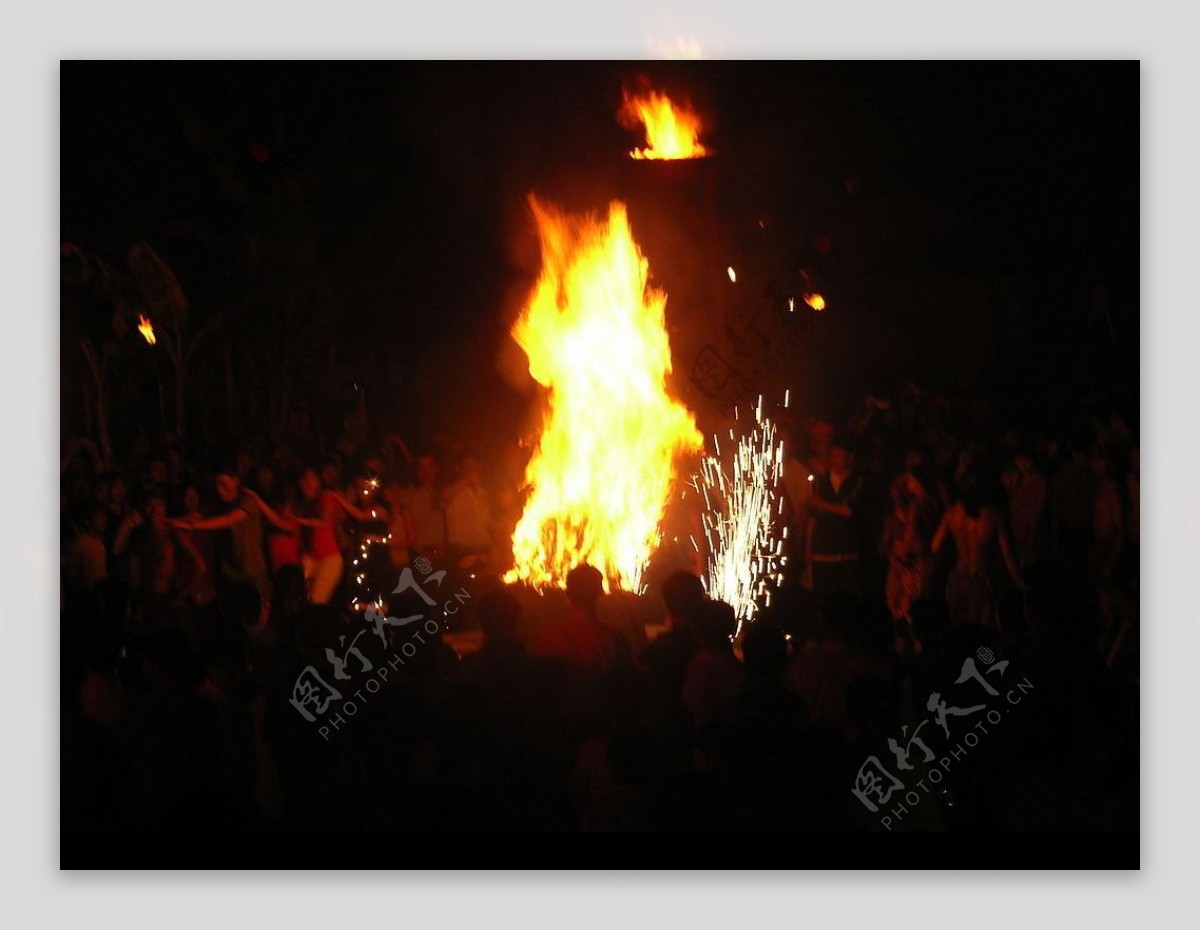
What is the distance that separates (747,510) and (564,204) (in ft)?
4.81

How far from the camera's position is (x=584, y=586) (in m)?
8.58

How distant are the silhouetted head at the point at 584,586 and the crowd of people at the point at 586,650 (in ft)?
0.09

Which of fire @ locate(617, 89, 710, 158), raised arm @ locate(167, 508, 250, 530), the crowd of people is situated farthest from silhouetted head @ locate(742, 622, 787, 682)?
raised arm @ locate(167, 508, 250, 530)

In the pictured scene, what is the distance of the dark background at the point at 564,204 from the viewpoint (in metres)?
8.55

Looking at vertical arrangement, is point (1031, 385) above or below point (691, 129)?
below

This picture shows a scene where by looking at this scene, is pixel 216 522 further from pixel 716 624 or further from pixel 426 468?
pixel 716 624

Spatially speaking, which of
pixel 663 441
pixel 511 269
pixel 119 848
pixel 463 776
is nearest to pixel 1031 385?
pixel 663 441

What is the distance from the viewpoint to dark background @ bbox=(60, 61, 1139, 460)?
28.0 ft

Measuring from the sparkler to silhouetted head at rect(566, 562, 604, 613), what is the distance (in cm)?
46

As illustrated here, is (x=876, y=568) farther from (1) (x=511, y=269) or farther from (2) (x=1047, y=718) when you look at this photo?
(1) (x=511, y=269)

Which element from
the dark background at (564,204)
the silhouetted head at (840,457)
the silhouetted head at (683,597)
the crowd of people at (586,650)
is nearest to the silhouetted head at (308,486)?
the crowd of people at (586,650)

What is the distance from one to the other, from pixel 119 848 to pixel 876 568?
3312 millimetres

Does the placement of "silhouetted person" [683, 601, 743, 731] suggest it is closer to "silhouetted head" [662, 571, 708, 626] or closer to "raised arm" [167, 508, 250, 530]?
"silhouetted head" [662, 571, 708, 626]

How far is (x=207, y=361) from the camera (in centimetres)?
855
